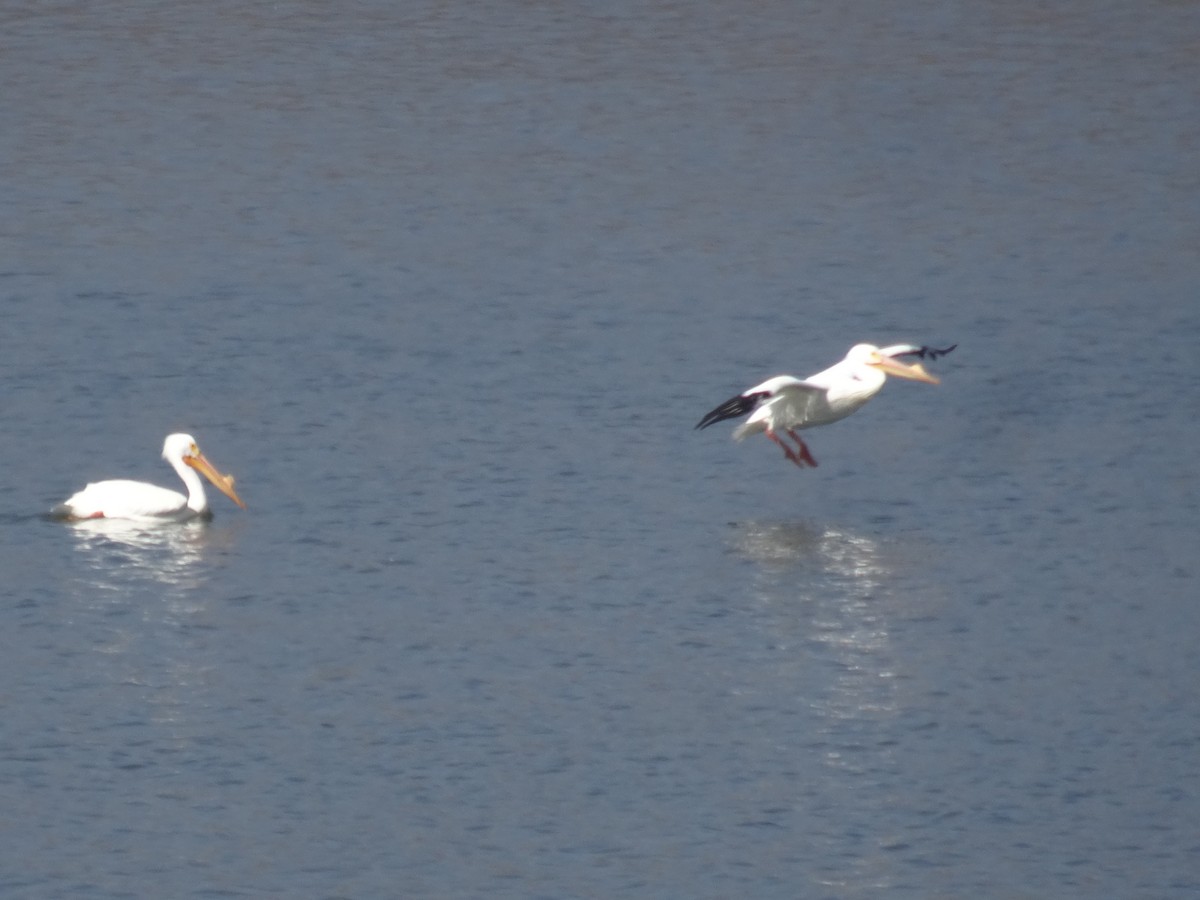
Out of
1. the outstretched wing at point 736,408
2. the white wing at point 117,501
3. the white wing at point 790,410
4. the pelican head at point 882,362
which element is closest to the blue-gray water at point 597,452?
the white wing at point 117,501

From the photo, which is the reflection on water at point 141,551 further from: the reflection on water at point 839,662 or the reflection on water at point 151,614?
the reflection on water at point 839,662

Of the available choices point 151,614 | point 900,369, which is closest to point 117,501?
point 151,614

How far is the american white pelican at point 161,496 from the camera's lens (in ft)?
44.2

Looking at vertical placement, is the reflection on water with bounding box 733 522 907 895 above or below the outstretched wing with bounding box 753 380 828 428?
below

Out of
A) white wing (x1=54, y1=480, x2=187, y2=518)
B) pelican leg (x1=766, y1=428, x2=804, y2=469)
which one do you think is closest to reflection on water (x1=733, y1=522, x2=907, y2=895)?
pelican leg (x1=766, y1=428, x2=804, y2=469)

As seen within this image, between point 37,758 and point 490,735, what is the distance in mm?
1907

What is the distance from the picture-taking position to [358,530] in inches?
A: 535

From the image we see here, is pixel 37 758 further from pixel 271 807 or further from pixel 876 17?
pixel 876 17

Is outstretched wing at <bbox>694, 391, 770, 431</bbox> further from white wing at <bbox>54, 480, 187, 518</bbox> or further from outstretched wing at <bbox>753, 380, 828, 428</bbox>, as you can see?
white wing at <bbox>54, 480, 187, 518</bbox>

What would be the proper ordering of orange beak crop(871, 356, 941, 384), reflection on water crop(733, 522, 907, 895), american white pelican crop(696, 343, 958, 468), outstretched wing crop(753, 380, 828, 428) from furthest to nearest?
orange beak crop(871, 356, 941, 384) → american white pelican crop(696, 343, 958, 468) → outstretched wing crop(753, 380, 828, 428) → reflection on water crop(733, 522, 907, 895)

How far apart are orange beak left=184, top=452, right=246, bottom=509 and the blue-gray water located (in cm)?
18

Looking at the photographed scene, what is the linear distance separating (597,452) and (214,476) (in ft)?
7.72

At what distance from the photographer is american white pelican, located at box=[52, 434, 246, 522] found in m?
13.5

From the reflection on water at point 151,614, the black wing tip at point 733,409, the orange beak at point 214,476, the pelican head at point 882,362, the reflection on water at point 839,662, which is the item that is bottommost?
the reflection on water at point 839,662
